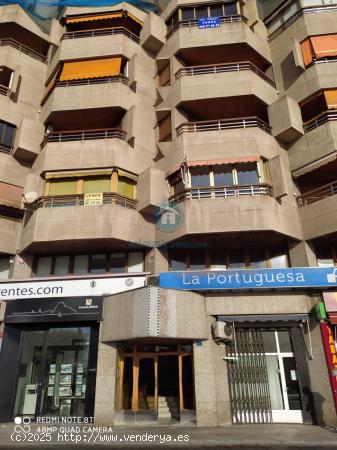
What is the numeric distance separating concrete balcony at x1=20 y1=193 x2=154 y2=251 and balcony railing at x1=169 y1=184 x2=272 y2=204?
95.6 inches

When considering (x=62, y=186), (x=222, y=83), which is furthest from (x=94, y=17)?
(x=62, y=186)

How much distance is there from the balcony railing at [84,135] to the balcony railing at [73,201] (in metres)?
3.33

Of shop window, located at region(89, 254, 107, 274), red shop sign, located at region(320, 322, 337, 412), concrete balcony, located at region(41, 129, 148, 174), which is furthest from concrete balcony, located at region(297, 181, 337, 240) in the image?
shop window, located at region(89, 254, 107, 274)

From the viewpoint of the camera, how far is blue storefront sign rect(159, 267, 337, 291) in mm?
12792

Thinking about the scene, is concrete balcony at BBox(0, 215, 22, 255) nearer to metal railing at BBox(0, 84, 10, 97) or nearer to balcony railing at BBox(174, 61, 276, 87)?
metal railing at BBox(0, 84, 10, 97)

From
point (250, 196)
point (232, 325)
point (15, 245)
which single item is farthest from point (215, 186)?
point (15, 245)

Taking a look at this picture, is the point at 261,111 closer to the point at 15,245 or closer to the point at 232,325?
the point at 232,325

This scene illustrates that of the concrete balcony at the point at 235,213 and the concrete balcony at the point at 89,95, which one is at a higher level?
the concrete balcony at the point at 89,95

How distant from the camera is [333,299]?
1278 centimetres

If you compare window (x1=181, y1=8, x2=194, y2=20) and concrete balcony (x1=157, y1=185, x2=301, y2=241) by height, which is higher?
window (x1=181, y1=8, x2=194, y2=20)

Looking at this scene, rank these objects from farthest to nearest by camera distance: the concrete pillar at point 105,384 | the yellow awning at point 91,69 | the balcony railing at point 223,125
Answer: the yellow awning at point 91,69
the balcony railing at point 223,125
the concrete pillar at point 105,384

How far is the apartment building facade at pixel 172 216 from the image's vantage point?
1279cm

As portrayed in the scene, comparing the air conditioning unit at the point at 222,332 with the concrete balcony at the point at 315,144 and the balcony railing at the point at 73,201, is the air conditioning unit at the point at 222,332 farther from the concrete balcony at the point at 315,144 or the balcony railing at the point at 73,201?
the concrete balcony at the point at 315,144

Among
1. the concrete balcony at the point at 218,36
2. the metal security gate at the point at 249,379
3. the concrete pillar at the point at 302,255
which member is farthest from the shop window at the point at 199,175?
the concrete balcony at the point at 218,36
